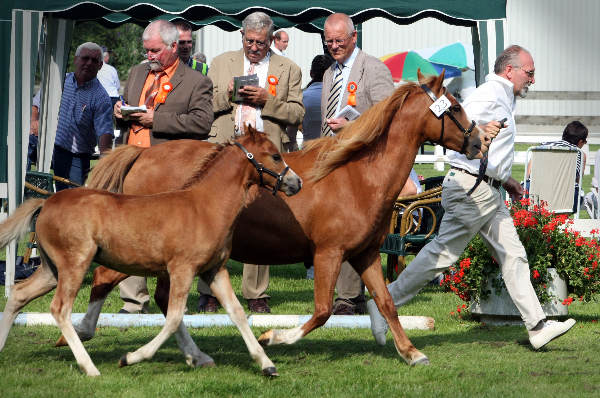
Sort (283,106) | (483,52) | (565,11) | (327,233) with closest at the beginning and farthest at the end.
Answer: (327,233), (283,106), (483,52), (565,11)

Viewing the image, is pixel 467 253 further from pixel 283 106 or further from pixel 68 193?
pixel 68 193

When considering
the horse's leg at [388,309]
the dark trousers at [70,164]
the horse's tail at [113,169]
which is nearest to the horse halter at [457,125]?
the horse's leg at [388,309]

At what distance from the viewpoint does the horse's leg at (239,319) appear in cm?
646

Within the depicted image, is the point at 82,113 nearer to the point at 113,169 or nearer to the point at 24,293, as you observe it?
the point at 113,169

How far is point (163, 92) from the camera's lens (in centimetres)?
834

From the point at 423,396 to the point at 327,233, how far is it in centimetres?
147

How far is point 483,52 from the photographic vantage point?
1023 centimetres

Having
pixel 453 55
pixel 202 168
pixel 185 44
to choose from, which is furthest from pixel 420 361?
pixel 453 55

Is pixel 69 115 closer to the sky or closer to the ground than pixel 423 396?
closer to the sky

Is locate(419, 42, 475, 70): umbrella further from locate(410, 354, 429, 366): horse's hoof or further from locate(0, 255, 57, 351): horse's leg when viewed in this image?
locate(0, 255, 57, 351): horse's leg

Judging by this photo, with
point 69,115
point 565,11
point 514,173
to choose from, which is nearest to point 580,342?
point 69,115

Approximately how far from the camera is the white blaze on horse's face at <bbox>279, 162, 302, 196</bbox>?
654cm

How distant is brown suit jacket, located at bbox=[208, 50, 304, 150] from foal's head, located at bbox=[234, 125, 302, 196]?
2280 millimetres

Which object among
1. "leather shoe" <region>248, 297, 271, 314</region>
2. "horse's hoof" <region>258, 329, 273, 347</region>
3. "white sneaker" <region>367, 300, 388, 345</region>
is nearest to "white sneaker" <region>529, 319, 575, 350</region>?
"white sneaker" <region>367, 300, 388, 345</region>
